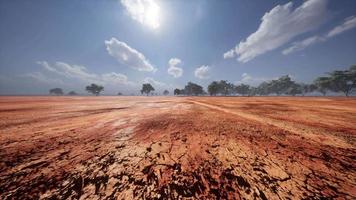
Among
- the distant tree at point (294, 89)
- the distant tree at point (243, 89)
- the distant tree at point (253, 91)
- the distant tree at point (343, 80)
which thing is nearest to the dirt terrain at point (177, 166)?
the distant tree at point (343, 80)

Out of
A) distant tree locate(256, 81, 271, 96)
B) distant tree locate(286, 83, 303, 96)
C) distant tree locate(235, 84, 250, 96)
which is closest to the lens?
distant tree locate(286, 83, 303, 96)

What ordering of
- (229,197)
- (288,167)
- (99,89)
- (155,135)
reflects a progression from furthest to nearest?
(99,89), (155,135), (288,167), (229,197)

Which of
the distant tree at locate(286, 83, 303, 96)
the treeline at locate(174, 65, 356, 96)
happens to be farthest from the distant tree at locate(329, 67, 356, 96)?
the distant tree at locate(286, 83, 303, 96)

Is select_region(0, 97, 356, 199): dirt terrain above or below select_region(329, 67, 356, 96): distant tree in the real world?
below

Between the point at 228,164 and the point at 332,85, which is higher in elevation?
the point at 332,85

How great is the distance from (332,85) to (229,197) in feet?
275

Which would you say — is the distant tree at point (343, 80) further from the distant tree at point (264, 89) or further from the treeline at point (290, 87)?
the distant tree at point (264, 89)

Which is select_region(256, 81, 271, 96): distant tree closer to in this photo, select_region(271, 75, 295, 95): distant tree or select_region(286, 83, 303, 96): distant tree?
select_region(271, 75, 295, 95): distant tree

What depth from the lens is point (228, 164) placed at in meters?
2.64

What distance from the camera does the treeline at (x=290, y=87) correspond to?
49.9 m

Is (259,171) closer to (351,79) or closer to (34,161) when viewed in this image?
(34,161)

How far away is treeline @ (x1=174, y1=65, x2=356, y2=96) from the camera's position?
49.9 m

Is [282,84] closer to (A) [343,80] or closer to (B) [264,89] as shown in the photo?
(B) [264,89]

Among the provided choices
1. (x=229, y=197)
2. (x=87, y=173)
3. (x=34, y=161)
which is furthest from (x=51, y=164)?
(x=229, y=197)
